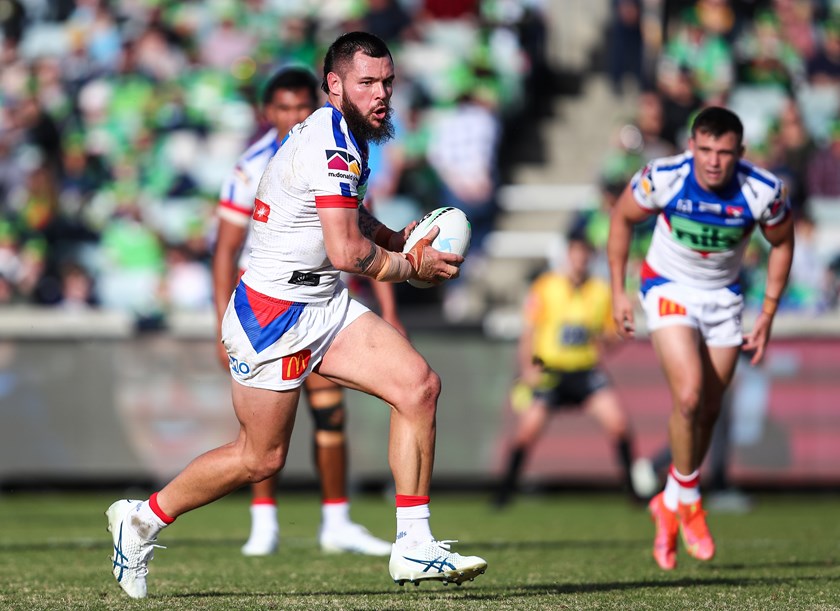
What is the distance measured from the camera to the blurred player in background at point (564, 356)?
13398 mm

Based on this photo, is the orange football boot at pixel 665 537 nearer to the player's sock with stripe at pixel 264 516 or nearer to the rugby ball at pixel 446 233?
the player's sock with stripe at pixel 264 516

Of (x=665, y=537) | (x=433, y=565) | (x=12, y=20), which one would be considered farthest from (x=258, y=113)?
(x=433, y=565)

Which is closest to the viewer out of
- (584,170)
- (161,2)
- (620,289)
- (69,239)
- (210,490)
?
(210,490)

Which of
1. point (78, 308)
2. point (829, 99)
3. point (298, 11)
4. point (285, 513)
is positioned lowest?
point (285, 513)

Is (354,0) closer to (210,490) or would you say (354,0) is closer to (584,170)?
(584,170)

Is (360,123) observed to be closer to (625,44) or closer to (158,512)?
(158,512)

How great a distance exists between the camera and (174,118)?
18.4 m

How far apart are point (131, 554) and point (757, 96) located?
42.8 feet

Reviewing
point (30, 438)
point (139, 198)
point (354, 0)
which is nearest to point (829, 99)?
point (354, 0)

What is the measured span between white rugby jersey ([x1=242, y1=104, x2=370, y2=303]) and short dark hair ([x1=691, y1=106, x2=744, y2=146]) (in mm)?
2445

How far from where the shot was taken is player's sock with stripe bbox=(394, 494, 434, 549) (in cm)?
607

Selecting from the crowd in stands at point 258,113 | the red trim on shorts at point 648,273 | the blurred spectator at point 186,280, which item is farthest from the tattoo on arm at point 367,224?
the blurred spectator at point 186,280

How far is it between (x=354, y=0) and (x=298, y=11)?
2.94 ft

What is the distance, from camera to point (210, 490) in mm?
6418
